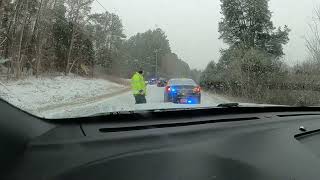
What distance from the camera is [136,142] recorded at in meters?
2.37

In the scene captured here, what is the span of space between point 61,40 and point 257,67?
1950 cm

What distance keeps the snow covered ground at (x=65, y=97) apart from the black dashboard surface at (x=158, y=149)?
0.22 metres

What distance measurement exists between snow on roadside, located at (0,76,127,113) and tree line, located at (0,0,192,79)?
8 cm

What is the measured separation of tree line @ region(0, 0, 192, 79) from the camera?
12.3 feet

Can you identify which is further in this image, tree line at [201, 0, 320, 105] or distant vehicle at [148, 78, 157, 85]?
tree line at [201, 0, 320, 105]

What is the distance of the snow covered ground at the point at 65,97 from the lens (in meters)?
2.59

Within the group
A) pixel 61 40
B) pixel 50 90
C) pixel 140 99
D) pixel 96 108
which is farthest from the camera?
pixel 140 99

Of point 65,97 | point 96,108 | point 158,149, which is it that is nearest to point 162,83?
point 65,97

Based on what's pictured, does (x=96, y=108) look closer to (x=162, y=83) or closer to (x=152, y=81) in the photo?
(x=162, y=83)

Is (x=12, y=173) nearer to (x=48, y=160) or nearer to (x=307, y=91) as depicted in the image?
(x=48, y=160)

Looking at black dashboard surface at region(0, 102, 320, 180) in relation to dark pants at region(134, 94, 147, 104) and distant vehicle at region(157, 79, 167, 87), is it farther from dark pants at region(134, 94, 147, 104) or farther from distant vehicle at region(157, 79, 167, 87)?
distant vehicle at region(157, 79, 167, 87)

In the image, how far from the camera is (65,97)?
419cm

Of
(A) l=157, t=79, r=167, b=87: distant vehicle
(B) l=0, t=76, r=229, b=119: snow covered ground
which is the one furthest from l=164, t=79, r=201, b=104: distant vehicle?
(B) l=0, t=76, r=229, b=119: snow covered ground

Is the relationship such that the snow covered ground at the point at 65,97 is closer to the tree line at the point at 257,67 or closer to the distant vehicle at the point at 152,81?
the distant vehicle at the point at 152,81
